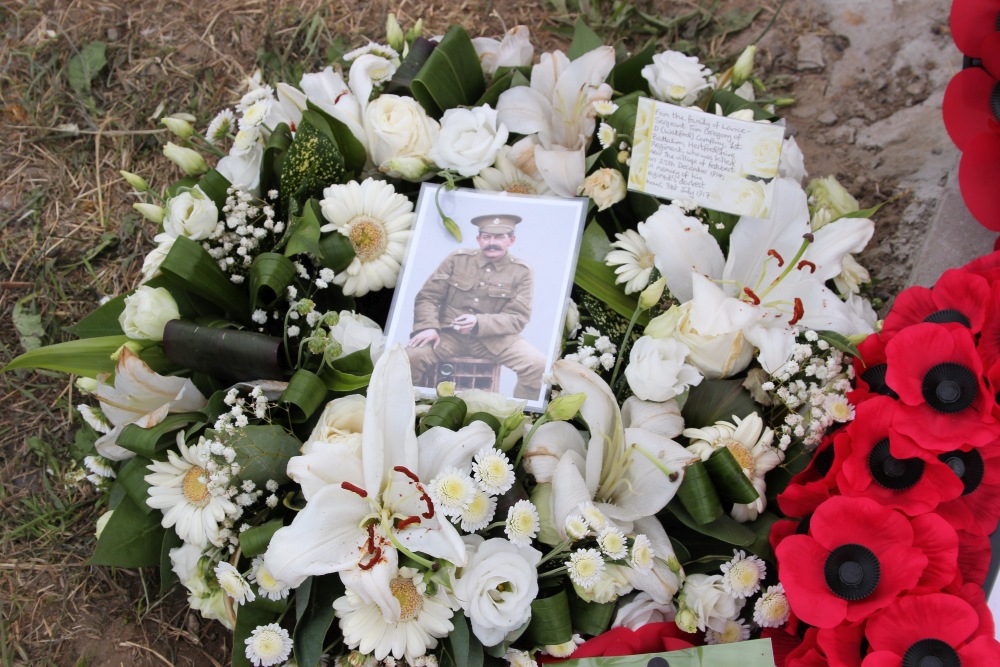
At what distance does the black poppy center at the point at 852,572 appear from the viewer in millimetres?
1125

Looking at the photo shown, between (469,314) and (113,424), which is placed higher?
(469,314)

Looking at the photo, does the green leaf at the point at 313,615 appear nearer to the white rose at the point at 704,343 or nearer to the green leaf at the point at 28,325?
the white rose at the point at 704,343

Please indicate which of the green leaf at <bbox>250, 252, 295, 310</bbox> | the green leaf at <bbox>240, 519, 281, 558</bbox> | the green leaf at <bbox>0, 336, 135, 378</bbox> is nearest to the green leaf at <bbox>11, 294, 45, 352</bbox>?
the green leaf at <bbox>0, 336, 135, 378</bbox>

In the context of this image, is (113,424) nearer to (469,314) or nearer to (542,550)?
(469,314)

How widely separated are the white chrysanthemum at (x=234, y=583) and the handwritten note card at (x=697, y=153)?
Answer: 99cm

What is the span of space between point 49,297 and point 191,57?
82 cm

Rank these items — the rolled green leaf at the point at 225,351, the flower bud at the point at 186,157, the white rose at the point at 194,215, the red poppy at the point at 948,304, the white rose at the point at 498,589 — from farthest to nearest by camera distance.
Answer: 1. the flower bud at the point at 186,157
2. the white rose at the point at 194,215
3. the rolled green leaf at the point at 225,351
4. the red poppy at the point at 948,304
5. the white rose at the point at 498,589

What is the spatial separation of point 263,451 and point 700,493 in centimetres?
71

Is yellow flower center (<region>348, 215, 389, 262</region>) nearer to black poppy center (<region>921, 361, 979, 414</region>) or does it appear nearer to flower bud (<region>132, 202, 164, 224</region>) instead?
flower bud (<region>132, 202, 164, 224</region>)

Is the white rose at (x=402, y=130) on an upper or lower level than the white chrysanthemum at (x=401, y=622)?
upper

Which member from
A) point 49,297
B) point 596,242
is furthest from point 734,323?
point 49,297

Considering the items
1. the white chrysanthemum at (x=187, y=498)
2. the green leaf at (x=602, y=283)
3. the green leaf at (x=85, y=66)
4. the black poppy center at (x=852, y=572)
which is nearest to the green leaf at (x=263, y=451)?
the white chrysanthemum at (x=187, y=498)

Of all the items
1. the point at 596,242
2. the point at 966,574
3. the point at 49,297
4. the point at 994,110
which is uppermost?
the point at 994,110

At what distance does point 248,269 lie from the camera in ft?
5.17
